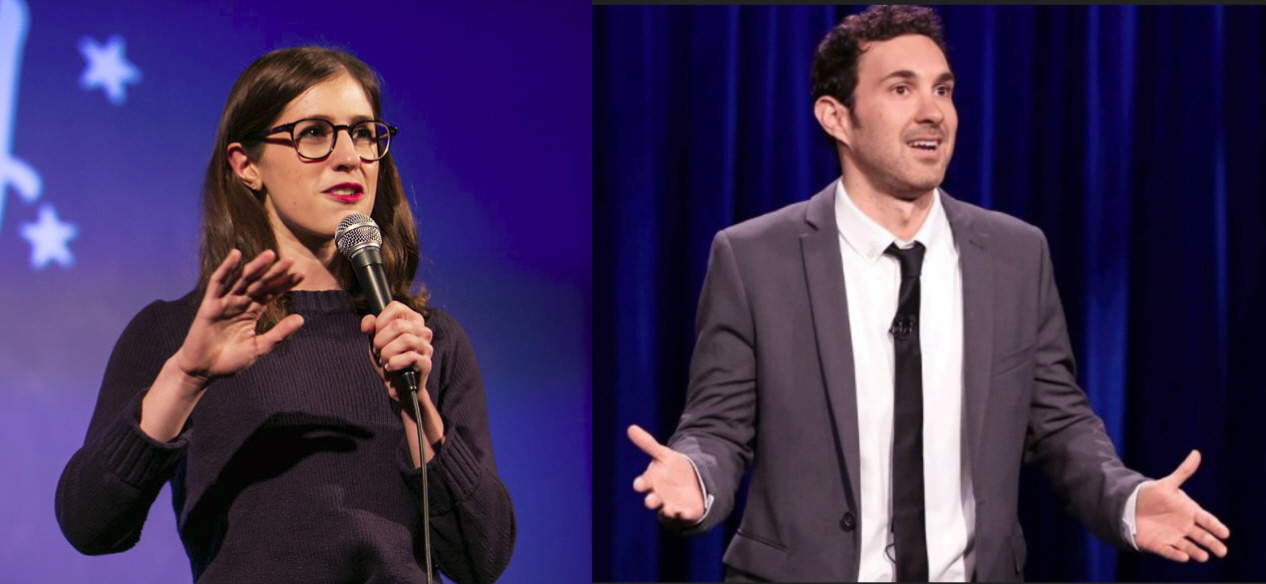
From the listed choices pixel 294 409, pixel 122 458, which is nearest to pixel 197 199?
pixel 294 409

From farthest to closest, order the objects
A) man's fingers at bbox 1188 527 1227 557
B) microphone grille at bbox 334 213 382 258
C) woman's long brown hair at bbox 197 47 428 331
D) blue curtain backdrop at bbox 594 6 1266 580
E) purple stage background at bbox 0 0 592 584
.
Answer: blue curtain backdrop at bbox 594 6 1266 580, purple stage background at bbox 0 0 592 584, woman's long brown hair at bbox 197 47 428 331, man's fingers at bbox 1188 527 1227 557, microphone grille at bbox 334 213 382 258

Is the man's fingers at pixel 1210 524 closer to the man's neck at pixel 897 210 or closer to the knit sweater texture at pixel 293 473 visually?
the man's neck at pixel 897 210

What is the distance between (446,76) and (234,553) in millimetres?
1603

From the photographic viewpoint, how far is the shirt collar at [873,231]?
2467 millimetres

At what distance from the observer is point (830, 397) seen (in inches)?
91.8

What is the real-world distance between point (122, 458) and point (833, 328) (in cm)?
133

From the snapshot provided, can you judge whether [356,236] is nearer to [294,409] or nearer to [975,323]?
[294,409]

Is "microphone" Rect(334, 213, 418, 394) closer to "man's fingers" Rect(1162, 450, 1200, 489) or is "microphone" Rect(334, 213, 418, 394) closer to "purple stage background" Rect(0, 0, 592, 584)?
"purple stage background" Rect(0, 0, 592, 584)

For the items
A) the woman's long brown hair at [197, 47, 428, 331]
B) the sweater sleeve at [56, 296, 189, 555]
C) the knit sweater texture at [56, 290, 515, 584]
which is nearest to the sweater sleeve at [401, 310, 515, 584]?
the knit sweater texture at [56, 290, 515, 584]

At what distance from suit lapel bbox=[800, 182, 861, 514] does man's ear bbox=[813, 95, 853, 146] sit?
214 millimetres

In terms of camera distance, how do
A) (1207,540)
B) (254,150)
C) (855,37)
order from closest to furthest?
(1207,540)
(254,150)
(855,37)

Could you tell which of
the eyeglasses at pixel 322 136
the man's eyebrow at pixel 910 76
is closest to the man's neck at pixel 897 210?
the man's eyebrow at pixel 910 76

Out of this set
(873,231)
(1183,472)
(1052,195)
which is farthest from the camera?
(1052,195)

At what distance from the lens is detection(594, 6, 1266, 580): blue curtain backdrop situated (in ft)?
10.3
